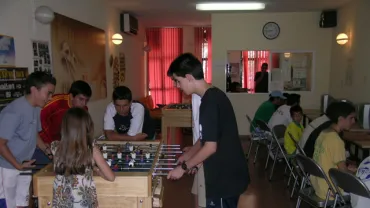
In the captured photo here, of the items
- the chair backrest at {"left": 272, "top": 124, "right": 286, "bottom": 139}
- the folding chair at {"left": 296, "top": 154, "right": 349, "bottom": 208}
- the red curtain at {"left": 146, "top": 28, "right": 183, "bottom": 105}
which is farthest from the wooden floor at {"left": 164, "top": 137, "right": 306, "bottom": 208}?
the red curtain at {"left": 146, "top": 28, "right": 183, "bottom": 105}

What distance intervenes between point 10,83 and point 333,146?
2.77 metres

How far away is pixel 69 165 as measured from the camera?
1.98m

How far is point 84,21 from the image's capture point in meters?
5.11

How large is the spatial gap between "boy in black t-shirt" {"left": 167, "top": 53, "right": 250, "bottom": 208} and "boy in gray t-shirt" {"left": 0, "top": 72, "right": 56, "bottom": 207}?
1.05 m

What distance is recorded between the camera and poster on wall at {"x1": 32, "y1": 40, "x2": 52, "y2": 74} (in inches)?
141

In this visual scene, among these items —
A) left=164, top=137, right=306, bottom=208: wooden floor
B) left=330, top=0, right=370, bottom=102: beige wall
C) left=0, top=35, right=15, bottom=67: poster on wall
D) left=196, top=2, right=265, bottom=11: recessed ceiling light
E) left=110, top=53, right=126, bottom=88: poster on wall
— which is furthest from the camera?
left=110, top=53, right=126, bottom=88: poster on wall

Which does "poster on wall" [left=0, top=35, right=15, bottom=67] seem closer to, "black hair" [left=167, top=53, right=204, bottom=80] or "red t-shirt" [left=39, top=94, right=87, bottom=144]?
"red t-shirt" [left=39, top=94, right=87, bottom=144]

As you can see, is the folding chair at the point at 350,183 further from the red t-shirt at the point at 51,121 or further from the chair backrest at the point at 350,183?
the red t-shirt at the point at 51,121

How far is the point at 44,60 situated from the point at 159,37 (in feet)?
21.8

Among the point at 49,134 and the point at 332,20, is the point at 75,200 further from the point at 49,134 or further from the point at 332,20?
the point at 332,20

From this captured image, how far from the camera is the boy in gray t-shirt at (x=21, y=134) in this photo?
2441 millimetres

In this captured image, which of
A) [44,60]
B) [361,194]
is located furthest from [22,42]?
[361,194]

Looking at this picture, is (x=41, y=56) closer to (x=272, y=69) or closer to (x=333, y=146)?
(x=333, y=146)

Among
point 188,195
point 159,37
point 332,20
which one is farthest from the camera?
point 159,37
